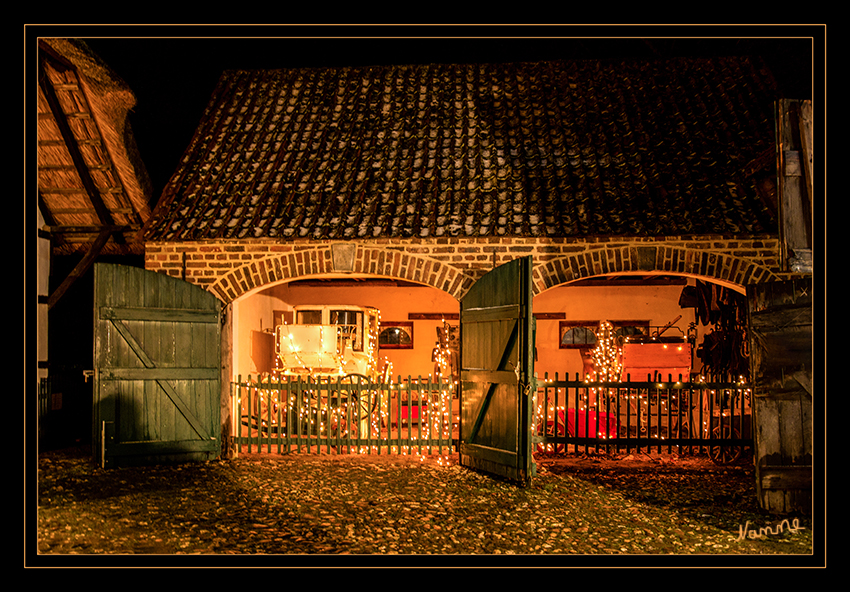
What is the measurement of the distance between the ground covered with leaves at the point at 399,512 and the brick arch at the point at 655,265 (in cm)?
234

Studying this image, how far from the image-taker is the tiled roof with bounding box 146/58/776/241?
8.05 meters

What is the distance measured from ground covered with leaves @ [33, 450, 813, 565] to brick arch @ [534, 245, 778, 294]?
2.34 metres

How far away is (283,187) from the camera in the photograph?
8.76m

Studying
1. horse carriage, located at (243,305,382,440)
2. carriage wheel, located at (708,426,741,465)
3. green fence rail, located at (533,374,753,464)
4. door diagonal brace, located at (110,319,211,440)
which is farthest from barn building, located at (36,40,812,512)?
carriage wheel, located at (708,426,741,465)

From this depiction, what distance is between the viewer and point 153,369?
764cm

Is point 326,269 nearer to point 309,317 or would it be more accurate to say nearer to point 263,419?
point 263,419

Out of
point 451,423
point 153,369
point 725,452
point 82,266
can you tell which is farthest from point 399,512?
point 82,266

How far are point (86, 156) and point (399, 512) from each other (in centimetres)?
634

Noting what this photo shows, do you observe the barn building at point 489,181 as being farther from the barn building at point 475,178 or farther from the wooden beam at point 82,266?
the wooden beam at point 82,266

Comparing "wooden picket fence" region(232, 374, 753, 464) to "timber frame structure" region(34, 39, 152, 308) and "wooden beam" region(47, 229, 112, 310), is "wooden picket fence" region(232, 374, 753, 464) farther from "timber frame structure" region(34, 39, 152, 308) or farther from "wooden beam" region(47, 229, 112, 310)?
"timber frame structure" region(34, 39, 152, 308)

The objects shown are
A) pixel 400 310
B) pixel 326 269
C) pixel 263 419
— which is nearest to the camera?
pixel 326 269

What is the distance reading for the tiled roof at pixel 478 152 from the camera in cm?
805

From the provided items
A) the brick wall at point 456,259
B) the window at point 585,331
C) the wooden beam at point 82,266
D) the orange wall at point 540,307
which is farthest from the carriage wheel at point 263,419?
the window at point 585,331
